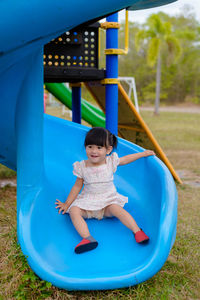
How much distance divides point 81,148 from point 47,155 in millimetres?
294

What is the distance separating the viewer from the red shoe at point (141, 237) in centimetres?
187

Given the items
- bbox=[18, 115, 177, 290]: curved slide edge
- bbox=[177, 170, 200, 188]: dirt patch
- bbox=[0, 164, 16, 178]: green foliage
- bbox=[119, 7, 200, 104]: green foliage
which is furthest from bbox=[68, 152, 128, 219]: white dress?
bbox=[119, 7, 200, 104]: green foliage

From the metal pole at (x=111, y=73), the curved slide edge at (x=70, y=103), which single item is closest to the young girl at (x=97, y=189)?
the metal pole at (x=111, y=73)

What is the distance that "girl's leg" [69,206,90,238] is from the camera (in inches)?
75.0

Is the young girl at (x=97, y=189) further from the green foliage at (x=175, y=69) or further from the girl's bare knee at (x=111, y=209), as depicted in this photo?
the green foliage at (x=175, y=69)

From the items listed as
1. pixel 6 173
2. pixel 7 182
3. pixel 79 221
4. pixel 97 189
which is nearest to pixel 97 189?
pixel 97 189

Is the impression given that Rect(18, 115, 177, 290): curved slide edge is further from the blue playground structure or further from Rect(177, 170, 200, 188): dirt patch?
Rect(177, 170, 200, 188): dirt patch

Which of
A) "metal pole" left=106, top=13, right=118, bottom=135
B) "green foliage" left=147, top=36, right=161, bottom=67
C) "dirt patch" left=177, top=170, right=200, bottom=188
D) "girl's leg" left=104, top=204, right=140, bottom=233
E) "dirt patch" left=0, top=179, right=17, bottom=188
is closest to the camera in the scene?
"girl's leg" left=104, top=204, right=140, bottom=233

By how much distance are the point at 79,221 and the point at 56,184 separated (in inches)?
21.1

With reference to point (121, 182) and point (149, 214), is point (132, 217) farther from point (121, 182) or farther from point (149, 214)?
point (121, 182)

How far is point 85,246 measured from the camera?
1814 millimetres

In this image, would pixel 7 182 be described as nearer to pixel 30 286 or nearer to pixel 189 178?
pixel 189 178

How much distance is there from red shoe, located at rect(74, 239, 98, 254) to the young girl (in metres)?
0.16

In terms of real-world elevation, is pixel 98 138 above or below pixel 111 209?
above
